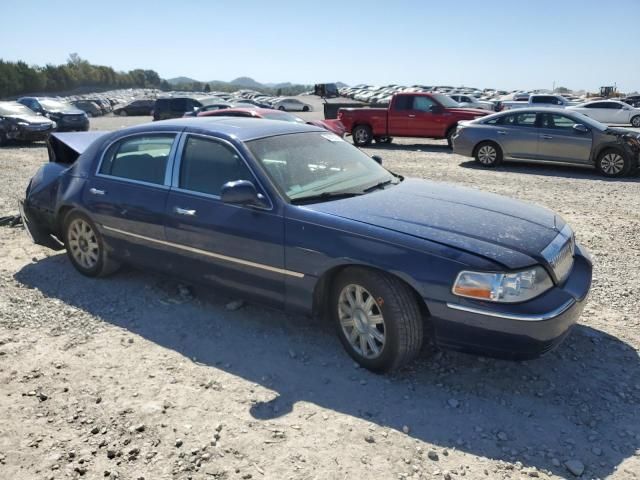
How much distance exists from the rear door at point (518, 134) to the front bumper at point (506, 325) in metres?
9.77

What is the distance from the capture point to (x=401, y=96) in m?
16.9

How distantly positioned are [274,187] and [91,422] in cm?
190

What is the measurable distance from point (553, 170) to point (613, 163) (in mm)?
1423

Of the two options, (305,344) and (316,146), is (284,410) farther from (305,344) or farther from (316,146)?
(316,146)

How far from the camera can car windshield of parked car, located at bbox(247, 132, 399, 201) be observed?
3.98m

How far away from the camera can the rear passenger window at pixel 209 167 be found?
408 cm

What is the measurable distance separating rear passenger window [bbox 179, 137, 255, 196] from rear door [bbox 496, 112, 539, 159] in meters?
9.78

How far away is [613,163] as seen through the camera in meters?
11.2

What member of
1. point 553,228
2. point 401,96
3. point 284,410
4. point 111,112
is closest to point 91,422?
point 284,410

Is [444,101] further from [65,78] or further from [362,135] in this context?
[65,78]

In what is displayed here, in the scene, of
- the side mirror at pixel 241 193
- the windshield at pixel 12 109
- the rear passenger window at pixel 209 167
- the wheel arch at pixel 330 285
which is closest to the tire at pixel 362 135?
the windshield at pixel 12 109

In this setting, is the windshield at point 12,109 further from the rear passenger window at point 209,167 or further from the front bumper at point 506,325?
the front bumper at point 506,325

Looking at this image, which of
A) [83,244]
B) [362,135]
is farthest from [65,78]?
[83,244]

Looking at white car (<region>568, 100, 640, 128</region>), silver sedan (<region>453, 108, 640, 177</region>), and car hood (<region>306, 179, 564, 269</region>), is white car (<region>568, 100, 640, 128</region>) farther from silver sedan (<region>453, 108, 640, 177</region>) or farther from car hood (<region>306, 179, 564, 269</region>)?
car hood (<region>306, 179, 564, 269</region>)
